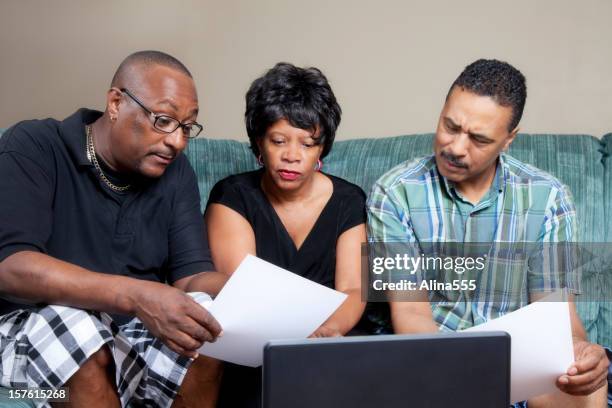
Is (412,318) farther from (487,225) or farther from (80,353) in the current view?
(80,353)

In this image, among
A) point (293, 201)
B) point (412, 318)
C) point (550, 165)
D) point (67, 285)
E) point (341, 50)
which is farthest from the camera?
point (341, 50)

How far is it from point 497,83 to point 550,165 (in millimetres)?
453

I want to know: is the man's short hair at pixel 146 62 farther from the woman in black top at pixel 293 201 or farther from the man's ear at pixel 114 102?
the woman in black top at pixel 293 201

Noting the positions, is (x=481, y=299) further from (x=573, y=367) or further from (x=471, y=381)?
(x=471, y=381)

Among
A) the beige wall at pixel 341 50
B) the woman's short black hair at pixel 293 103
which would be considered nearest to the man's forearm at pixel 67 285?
the woman's short black hair at pixel 293 103

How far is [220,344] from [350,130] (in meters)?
1.51

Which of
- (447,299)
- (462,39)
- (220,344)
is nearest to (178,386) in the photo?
(220,344)

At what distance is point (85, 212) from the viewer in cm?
174

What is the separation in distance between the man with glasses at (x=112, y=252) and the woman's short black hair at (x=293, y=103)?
221 mm

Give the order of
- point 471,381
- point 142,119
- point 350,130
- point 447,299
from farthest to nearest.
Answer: point 350,130
point 447,299
point 142,119
point 471,381

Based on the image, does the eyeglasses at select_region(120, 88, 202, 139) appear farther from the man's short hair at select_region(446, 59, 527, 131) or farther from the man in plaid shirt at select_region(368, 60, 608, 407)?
the man's short hair at select_region(446, 59, 527, 131)

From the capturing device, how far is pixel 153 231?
1.83m

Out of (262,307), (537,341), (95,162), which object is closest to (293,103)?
(95,162)

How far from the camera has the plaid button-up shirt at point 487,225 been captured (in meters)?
1.94
